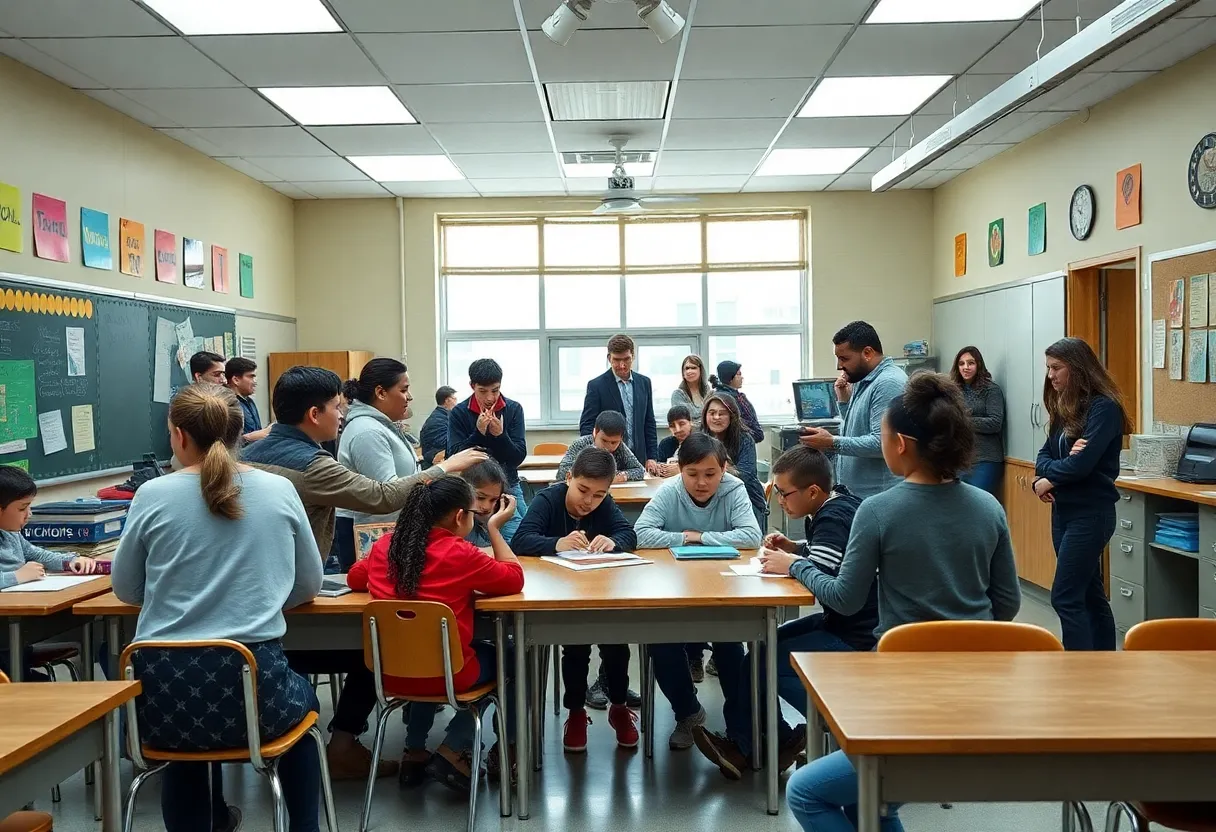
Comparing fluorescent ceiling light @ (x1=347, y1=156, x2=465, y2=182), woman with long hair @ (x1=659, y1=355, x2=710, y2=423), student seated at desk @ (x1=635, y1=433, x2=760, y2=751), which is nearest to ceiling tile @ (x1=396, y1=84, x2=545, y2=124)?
fluorescent ceiling light @ (x1=347, y1=156, x2=465, y2=182)

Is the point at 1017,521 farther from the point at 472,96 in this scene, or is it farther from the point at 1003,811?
the point at 472,96

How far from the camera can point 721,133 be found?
6.79m

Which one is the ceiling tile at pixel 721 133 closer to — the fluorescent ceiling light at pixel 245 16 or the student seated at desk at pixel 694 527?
the fluorescent ceiling light at pixel 245 16

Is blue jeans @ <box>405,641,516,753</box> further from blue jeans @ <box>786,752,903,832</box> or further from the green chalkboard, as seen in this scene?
the green chalkboard

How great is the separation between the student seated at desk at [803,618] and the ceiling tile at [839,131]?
3810 millimetres

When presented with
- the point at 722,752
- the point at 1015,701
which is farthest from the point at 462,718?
the point at 1015,701

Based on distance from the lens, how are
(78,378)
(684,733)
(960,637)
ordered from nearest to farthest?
1. (960,637)
2. (684,733)
3. (78,378)

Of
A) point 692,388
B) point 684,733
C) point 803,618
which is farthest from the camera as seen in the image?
point 692,388

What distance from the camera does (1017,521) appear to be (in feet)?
22.5

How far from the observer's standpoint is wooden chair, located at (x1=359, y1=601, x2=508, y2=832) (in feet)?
9.42

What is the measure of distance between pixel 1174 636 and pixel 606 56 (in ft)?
12.7

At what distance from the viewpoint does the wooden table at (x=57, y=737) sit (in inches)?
69.0

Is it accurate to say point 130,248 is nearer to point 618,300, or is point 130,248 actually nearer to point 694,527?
point 694,527

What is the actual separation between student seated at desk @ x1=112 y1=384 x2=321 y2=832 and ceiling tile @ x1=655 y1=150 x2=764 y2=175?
5437 mm
